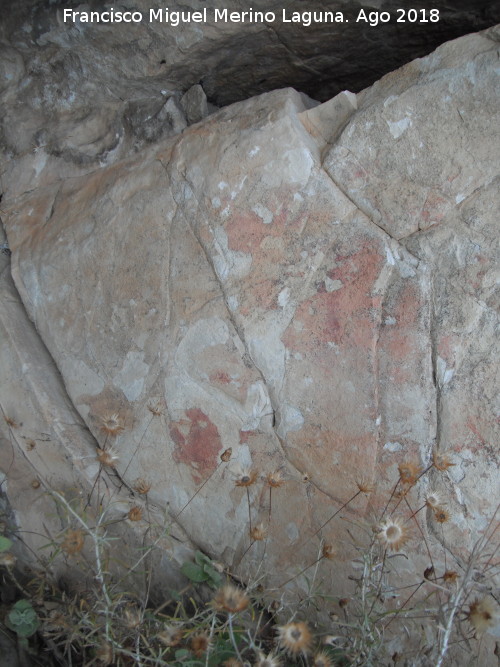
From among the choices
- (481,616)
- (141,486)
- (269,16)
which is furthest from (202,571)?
(269,16)

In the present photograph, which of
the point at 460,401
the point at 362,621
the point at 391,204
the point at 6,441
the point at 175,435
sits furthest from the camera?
the point at 6,441

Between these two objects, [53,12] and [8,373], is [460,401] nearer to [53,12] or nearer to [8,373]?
[8,373]

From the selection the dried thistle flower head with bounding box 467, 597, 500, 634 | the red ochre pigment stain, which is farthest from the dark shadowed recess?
the dried thistle flower head with bounding box 467, 597, 500, 634

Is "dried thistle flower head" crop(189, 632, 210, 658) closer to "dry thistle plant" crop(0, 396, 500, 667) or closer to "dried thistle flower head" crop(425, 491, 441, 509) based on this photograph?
"dry thistle plant" crop(0, 396, 500, 667)

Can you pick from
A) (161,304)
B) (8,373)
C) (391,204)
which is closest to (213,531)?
(161,304)

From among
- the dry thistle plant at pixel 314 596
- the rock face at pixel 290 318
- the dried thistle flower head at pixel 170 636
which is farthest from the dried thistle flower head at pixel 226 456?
the dried thistle flower head at pixel 170 636

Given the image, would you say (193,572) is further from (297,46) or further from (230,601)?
(297,46)

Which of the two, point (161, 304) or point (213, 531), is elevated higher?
point (161, 304)

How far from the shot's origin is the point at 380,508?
71.4 inches

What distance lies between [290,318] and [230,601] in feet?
2.87

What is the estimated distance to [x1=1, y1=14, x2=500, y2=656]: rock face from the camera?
5.93 feet

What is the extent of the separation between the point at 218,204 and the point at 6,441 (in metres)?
1.07

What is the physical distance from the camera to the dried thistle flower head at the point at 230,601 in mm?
1313

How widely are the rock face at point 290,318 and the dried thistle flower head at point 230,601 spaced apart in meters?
0.36
